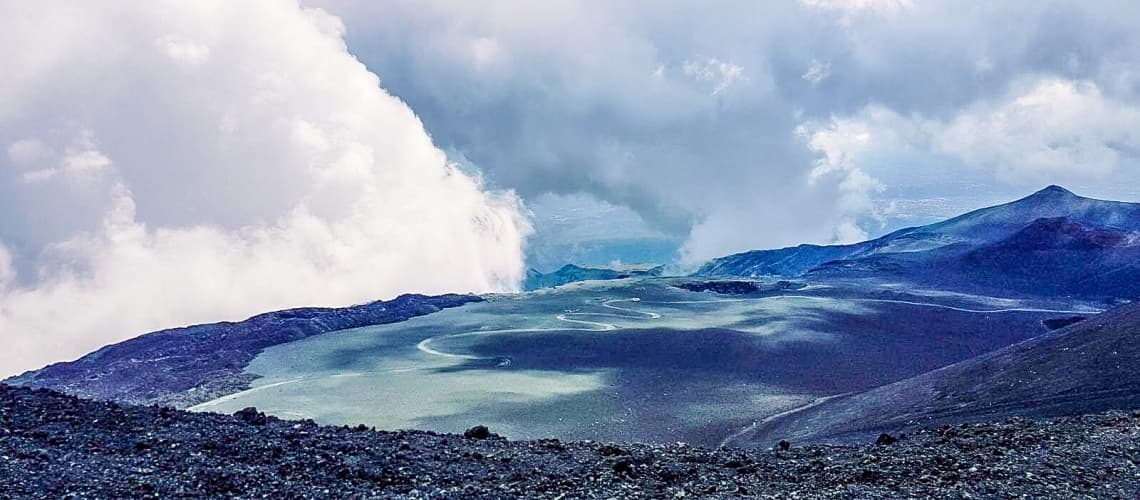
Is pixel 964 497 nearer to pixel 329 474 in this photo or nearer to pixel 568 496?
pixel 568 496

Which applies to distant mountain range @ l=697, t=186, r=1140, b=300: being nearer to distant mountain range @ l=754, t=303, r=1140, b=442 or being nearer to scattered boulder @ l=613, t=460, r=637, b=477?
distant mountain range @ l=754, t=303, r=1140, b=442

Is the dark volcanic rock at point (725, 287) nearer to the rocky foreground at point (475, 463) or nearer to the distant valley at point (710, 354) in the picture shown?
the distant valley at point (710, 354)

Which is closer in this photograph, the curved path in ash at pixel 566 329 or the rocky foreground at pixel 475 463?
the rocky foreground at pixel 475 463

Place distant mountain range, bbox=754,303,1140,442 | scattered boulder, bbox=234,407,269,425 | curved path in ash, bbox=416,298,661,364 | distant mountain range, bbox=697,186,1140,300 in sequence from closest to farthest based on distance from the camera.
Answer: scattered boulder, bbox=234,407,269,425 < distant mountain range, bbox=754,303,1140,442 < curved path in ash, bbox=416,298,661,364 < distant mountain range, bbox=697,186,1140,300

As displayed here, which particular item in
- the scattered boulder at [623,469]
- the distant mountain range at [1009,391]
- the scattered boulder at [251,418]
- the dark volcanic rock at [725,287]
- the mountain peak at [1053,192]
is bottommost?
the distant mountain range at [1009,391]

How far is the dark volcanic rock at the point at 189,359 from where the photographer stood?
154ft

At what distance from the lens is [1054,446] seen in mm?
13906

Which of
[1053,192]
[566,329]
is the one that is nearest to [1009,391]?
[566,329]

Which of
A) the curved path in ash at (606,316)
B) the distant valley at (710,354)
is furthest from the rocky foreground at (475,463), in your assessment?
the curved path in ash at (606,316)

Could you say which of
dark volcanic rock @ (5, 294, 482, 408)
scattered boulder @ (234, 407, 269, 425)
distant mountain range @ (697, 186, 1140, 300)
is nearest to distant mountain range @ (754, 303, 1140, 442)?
scattered boulder @ (234, 407, 269, 425)

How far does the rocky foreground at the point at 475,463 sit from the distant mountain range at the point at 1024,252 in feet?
293

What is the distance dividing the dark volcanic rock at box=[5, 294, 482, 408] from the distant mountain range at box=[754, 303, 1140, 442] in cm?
3329

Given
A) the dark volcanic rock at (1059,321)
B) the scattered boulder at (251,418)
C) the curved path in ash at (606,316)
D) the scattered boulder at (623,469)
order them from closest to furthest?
the scattered boulder at (623,469), the scattered boulder at (251,418), the curved path in ash at (606,316), the dark volcanic rock at (1059,321)

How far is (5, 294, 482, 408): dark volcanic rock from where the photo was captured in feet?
154
